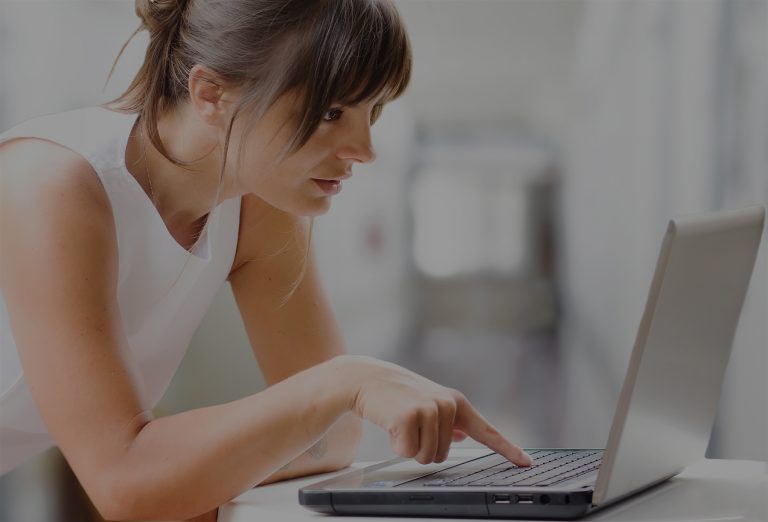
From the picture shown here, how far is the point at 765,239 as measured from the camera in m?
2.32

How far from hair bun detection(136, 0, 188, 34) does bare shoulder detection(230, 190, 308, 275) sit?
0.71ft

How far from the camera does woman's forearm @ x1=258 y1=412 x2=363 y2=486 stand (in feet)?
2.84

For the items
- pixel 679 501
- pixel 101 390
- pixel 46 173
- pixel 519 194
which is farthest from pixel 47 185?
pixel 519 194

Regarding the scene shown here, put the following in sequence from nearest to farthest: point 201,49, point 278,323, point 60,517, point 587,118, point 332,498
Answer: point 332,498 < point 201,49 < point 278,323 < point 60,517 < point 587,118

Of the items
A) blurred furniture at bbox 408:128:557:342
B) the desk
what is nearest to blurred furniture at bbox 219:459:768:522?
the desk

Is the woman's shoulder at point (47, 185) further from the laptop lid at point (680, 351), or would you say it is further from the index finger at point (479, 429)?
the laptop lid at point (680, 351)

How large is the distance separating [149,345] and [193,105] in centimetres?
27

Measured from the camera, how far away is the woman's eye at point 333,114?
88cm

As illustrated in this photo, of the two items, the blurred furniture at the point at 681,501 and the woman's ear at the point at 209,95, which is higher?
the woman's ear at the point at 209,95

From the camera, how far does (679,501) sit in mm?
690

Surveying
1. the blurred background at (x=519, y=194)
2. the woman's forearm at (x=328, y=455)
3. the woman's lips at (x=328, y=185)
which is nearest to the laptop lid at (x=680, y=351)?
the woman's forearm at (x=328, y=455)

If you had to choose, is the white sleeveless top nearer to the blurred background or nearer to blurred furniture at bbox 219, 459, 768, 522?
blurred furniture at bbox 219, 459, 768, 522

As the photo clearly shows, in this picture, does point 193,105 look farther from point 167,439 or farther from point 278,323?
point 167,439

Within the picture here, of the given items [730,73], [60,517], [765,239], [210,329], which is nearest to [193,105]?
[210,329]
